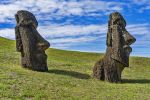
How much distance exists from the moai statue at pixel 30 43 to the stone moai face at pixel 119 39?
18.8 feet

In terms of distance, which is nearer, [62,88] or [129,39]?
[62,88]

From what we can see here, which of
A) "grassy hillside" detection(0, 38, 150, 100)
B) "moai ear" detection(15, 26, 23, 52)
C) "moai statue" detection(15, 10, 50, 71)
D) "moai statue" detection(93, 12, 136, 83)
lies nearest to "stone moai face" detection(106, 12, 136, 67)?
"moai statue" detection(93, 12, 136, 83)

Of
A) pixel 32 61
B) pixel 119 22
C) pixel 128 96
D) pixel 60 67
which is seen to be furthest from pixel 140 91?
pixel 60 67

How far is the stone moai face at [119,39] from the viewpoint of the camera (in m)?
34.7

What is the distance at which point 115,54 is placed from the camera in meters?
34.8

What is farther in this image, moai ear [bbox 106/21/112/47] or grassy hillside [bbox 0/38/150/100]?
moai ear [bbox 106/21/112/47]

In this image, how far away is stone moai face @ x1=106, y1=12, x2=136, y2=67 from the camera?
3472cm

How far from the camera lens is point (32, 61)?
35281mm

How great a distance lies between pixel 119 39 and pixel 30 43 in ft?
25.7

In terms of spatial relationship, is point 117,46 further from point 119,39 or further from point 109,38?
point 109,38

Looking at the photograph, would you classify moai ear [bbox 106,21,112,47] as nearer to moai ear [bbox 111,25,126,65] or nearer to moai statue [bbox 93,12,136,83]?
moai statue [bbox 93,12,136,83]

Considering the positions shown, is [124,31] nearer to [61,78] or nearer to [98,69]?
[98,69]

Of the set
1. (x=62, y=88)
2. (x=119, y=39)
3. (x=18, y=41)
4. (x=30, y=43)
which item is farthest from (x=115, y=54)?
(x=62, y=88)

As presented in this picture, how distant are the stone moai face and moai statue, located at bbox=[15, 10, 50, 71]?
5716 millimetres
